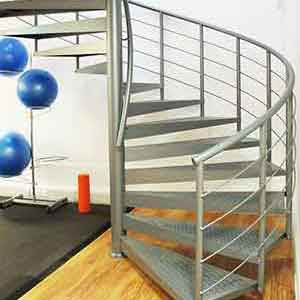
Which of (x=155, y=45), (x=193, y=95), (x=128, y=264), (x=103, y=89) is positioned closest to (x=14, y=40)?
(x=103, y=89)

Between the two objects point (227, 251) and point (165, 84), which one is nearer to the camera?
point (227, 251)

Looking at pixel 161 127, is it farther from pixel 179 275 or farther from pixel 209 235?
pixel 179 275

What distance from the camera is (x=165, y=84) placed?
484cm

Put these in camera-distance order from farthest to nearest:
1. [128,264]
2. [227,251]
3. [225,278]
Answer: [128,264] → [227,251] → [225,278]

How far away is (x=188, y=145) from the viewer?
3.36 m

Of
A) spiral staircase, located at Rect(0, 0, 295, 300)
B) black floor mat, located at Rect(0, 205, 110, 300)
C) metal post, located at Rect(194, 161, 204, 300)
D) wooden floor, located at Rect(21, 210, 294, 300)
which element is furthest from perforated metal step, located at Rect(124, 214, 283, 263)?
black floor mat, located at Rect(0, 205, 110, 300)

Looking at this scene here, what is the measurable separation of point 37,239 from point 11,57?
70.0 inches

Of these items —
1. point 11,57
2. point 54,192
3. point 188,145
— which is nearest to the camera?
point 188,145

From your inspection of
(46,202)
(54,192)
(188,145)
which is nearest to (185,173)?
(188,145)

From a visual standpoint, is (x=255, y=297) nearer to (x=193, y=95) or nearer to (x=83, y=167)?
(x=193, y=95)

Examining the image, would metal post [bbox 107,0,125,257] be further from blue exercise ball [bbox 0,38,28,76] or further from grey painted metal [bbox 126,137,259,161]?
blue exercise ball [bbox 0,38,28,76]

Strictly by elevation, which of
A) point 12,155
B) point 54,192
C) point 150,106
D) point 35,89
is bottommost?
point 54,192

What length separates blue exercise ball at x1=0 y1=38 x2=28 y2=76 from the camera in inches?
163

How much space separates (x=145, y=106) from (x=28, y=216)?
1.83 m
